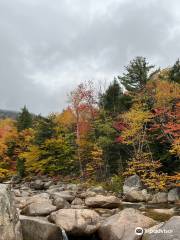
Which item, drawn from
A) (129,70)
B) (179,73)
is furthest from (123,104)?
(179,73)

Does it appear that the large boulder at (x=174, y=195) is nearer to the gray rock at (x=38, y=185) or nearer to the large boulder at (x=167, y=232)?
the large boulder at (x=167, y=232)

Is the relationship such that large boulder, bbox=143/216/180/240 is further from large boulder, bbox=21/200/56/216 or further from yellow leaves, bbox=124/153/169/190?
yellow leaves, bbox=124/153/169/190

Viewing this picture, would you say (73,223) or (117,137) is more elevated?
(117,137)

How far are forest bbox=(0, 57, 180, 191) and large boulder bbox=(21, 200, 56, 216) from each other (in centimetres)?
1149

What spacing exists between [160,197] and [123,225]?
A: 1440 cm

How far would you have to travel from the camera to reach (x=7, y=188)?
465 inches

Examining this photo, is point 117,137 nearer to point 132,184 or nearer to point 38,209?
point 132,184

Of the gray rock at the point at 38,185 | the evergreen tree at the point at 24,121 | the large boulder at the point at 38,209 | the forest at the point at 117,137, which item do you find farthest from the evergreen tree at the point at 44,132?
the large boulder at the point at 38,209

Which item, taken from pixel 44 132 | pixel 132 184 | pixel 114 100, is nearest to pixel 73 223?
pixel 132 184

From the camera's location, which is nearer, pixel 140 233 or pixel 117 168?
pixel 140 233

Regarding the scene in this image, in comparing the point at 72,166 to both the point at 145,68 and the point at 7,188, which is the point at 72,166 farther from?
the point at 7,188

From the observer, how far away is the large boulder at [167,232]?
947cm

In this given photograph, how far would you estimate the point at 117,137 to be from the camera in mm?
36562

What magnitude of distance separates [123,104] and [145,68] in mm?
4914
